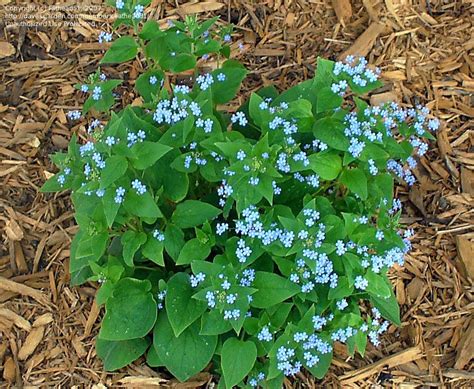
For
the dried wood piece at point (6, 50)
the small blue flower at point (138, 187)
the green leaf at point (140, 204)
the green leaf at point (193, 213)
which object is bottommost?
the dried wood piece at point (6, 50)

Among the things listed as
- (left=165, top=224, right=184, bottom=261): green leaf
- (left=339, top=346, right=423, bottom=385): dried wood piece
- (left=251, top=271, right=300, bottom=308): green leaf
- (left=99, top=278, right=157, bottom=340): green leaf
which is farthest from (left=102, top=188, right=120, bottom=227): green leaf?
(left=339, top=346, right=423, bottom=385): dried wood piece

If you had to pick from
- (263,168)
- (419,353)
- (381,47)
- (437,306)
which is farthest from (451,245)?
(263,168)

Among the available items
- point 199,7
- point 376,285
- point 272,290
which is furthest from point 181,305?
point 199,7

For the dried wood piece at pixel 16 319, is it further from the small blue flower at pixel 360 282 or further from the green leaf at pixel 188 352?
the small blue flower at pixel 360 282

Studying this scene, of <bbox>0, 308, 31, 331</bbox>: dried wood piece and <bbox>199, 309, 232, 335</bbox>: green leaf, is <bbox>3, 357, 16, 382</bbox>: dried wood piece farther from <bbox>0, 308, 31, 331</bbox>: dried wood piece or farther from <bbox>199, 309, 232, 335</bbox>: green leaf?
<bbox>199, 309, 232, 335</bbox>: green leaf

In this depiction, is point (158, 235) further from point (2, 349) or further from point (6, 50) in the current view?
point (6, 50)

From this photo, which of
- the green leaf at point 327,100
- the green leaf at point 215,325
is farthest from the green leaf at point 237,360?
the green leaf at point 327,100
